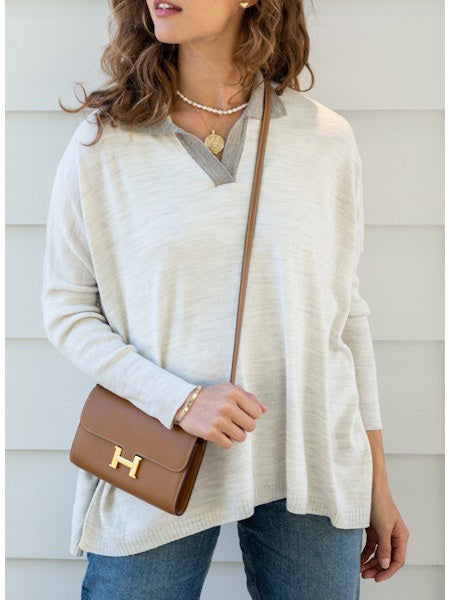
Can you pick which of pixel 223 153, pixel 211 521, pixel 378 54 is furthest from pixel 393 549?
pixel 378 54

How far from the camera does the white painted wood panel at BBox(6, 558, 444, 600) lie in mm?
1615

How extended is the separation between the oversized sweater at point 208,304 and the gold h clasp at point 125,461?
74mm

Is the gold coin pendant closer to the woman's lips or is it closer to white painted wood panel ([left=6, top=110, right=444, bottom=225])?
the woman's lips

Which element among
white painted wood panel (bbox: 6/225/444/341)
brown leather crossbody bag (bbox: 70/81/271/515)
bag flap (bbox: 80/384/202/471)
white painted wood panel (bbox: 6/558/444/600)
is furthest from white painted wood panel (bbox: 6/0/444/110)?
white painted wood panel (bbox: 6/558/444/600)

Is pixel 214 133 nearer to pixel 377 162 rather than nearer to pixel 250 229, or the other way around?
pixel 250 229

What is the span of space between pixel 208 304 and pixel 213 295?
16mm

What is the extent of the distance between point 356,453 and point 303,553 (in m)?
0.18

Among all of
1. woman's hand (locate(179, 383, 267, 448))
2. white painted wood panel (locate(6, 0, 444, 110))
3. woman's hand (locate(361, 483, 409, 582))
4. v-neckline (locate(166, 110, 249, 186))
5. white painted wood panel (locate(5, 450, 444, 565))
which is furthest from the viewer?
white painted wood panel (locate(5, 450, 444, 565))

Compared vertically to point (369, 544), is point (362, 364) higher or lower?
higher

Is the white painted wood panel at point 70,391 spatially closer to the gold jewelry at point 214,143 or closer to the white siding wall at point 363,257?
the white siding wall at point 363,257

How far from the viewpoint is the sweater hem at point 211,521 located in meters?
1.16

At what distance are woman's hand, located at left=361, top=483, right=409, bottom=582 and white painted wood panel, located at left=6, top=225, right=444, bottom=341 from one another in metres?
0.35

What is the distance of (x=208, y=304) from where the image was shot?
1.17 metres

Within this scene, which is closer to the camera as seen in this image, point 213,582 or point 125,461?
point 125,461
